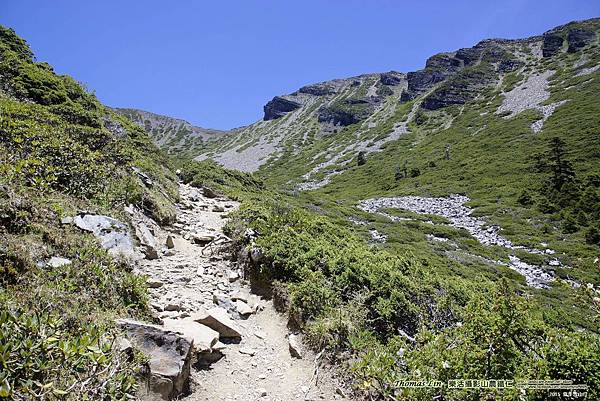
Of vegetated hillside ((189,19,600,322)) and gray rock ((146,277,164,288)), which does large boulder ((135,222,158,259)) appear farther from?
vegetated hillside ((189,19,600,322))

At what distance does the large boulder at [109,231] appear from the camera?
8.31 meters

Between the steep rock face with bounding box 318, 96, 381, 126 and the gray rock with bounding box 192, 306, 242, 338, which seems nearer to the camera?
the gray rock with bounding box 192, 306, 242, 338

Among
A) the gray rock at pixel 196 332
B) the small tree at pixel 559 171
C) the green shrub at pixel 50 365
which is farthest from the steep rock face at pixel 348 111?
the green shrub at pixel 50 365

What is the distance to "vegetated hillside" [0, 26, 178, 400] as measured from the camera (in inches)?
131

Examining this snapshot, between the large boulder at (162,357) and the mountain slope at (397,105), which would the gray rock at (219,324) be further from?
the mountain slope at (397,105)

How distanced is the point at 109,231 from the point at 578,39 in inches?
5159

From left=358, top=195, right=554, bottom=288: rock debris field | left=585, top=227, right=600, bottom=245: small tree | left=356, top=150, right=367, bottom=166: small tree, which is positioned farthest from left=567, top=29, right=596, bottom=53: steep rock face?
left=585, top=227, right=600, bottom=245: small tree

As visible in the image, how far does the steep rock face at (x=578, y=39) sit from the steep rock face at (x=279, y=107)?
4392 inches

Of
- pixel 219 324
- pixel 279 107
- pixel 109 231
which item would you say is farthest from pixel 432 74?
pixel 219 324

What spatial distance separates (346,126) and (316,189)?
69.5 meters

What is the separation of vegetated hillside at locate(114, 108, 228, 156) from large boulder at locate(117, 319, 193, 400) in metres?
153

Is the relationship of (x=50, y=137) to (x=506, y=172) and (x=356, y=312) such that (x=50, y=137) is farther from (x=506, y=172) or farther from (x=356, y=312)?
(x=506, y=172)

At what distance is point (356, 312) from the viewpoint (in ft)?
24.5

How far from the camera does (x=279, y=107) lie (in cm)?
17900
